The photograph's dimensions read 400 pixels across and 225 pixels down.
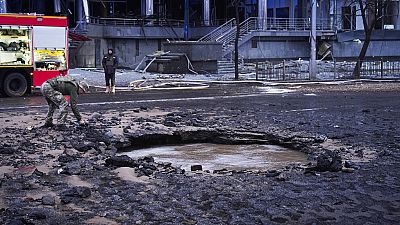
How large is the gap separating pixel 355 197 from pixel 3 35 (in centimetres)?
1847

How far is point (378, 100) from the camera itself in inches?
836

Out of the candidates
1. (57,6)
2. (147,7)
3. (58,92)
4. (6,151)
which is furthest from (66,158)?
(57,6)

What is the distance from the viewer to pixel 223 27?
48688mm

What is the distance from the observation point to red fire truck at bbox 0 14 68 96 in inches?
900

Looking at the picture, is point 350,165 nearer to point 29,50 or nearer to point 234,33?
point 29,50

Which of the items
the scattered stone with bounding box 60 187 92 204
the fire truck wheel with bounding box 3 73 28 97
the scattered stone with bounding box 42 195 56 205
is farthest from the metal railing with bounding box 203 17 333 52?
the scattered stone with bounding box 42 195 56 205

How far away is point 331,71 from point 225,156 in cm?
2921

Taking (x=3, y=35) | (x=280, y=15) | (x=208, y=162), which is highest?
(x=280, y=15)

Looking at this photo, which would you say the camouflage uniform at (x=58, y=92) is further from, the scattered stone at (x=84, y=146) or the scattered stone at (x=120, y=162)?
the scattered stone at (x=120, y=162)

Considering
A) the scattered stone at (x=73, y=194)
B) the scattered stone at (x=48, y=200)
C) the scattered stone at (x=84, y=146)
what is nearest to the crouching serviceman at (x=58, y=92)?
the scattered stone at (x=84, y=146)

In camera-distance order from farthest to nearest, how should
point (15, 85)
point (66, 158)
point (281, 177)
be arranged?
point (15, 85)
point (66, 158)
point (281, 177)

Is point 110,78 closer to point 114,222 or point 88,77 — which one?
point 88,77

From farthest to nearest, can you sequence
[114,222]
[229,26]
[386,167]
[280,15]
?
[280,15], [229,26], [386,167], [114,222]

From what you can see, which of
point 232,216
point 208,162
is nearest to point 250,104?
point 208,162
